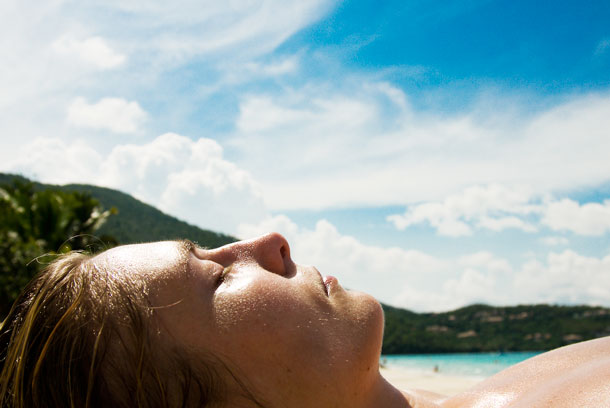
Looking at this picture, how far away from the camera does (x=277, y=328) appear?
1.51m

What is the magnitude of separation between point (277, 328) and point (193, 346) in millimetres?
283

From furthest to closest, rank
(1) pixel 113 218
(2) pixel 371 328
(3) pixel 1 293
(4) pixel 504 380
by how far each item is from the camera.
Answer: (1) pixel 113 218 → (3) pixel 1 293 → (4) pixel 504 380 → (2) pixel 371 328

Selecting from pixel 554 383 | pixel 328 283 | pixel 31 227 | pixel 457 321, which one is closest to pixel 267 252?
pixel 328 283

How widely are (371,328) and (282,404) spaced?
1.33 feet

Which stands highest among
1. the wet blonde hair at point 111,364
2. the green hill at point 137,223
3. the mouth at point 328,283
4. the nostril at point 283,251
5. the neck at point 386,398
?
the green hill at point 137,223

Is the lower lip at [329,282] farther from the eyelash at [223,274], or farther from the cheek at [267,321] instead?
the eyelash at [223,274]

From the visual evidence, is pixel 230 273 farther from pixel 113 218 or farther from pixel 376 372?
pixel 113 218

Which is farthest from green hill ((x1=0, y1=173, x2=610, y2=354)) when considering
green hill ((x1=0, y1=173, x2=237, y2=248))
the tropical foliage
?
the tropical foliage

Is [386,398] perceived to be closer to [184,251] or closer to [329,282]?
[329,282]

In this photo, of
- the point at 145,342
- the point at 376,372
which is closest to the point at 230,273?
the point at 145,342

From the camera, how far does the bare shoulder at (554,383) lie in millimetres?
1458

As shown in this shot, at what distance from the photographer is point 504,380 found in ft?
6.55

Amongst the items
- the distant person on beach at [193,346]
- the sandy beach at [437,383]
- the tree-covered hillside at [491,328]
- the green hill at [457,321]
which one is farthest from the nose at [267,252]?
the tree-covered hillside at [491,328]

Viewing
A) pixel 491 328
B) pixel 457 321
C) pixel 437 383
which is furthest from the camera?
pixel 457 321
